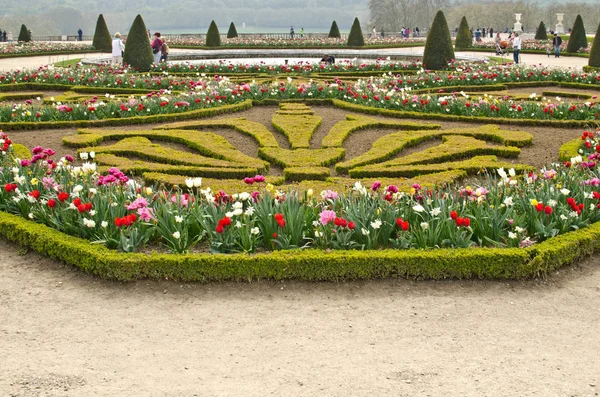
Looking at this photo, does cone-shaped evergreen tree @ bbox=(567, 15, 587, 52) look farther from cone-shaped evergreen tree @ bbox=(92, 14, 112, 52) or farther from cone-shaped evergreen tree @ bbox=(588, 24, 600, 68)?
cone-shaped evergreen tree @ bbox=(92, 14, 112, 52)

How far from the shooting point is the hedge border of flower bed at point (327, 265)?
20.3 ft

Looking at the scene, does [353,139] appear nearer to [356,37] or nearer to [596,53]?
[596,53]

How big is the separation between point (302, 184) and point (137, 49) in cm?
1458

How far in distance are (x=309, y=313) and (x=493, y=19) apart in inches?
3476

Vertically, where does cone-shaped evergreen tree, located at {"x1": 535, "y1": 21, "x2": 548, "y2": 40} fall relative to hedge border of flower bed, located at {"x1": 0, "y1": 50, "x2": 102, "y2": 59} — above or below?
above

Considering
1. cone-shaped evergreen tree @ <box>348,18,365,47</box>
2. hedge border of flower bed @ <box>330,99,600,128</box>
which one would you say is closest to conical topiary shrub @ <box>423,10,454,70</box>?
hedge border of flower bed @ <box>330,99,600,128</box>

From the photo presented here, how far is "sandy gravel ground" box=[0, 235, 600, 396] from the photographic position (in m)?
4.57

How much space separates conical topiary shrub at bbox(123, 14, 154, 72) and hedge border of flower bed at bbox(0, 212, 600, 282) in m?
16.6

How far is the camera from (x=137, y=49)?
22.1m

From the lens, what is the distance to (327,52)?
109 ft

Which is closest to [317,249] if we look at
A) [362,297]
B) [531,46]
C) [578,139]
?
[362,297]

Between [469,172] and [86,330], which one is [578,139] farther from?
[86,330]

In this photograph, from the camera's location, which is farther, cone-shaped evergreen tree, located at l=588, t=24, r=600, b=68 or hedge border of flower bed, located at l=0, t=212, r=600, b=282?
cone-shaped evergreen tree, located at l=588, t=24, r=600, b=68

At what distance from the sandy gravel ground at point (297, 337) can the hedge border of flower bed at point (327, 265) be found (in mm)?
95
